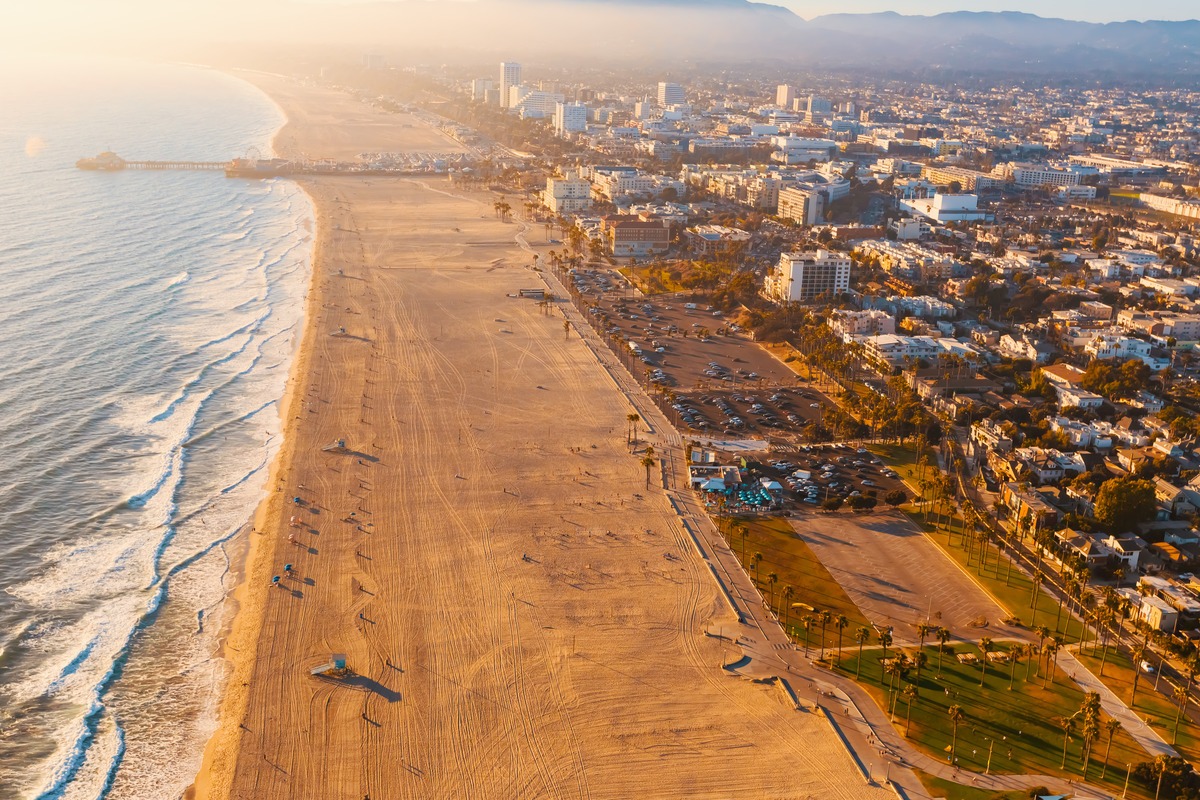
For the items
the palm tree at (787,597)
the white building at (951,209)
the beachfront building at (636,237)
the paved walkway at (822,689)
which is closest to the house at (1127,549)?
the paved walkway at (822,689)

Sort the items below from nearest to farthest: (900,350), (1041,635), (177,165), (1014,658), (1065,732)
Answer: (1065,732) < (1014,658) < (1041,635) < (900,350) < (177,165)

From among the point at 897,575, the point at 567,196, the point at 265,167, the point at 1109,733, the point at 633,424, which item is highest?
the point at 265,167

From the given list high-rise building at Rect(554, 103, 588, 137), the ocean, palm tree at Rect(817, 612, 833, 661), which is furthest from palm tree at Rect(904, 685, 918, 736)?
high-rise building at Rect(554, 103, 588, 137)

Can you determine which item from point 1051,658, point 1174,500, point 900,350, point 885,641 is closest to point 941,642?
point 885,641

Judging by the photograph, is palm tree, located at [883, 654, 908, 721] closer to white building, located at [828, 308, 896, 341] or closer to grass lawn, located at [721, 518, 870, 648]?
grass lawn, located at [721, 518, 870, 648]

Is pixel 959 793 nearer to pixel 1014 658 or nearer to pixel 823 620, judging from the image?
pixel 1014 658

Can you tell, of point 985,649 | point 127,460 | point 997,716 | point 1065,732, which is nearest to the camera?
point 1065,732

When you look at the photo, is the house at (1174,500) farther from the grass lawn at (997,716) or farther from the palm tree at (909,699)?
the palm tree at (909,699)

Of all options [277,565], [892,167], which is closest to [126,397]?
[277,565]
